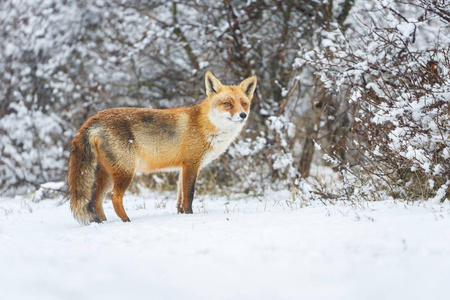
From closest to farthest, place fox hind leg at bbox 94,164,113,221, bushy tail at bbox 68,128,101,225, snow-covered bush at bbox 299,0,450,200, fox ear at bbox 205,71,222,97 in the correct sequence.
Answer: snow-covered bush at bbox 299,0,450,200
bushy tail at bbox 68,128,101,225
fox hind leg at bbox 94,164,113,221
fox ear at bbox 205,71,222,97

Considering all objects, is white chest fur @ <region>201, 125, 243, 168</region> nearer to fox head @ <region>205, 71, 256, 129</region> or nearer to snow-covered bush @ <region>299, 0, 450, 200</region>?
fox head @ <region>205, 71, 256, 129</region>

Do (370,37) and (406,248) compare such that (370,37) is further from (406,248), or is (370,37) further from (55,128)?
(55,128)

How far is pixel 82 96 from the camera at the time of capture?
1077cm

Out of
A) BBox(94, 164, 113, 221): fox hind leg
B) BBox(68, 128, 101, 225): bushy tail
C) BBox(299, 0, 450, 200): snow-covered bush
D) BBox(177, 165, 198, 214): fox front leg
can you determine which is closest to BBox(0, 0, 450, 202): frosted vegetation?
BBox(299, 0, 450, 200): snow-covered bush

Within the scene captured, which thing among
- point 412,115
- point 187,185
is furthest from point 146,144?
point 412,115

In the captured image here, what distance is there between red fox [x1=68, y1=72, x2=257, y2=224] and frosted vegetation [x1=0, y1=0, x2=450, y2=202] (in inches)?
62.9

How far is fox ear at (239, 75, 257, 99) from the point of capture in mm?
5613

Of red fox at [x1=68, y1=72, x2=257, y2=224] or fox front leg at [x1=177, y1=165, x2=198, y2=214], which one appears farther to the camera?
fox front leg at [x1=177, y1=165, x2=198, y2=214]

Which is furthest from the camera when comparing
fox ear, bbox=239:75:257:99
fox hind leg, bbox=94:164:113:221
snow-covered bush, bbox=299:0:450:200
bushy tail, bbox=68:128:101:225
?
fox ear, bbox=239:75:257:99

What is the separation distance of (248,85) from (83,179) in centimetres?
250

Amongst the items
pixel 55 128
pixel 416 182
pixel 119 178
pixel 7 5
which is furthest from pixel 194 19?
pixel 416 182

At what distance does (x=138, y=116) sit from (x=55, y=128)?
6348 mm

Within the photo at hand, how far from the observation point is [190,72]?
31.9ft

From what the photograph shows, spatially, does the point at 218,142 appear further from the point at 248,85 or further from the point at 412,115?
the point at 412,115
